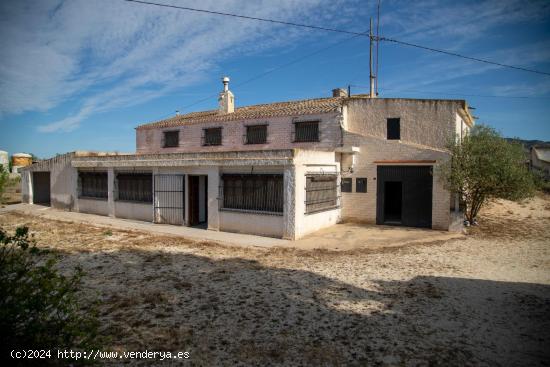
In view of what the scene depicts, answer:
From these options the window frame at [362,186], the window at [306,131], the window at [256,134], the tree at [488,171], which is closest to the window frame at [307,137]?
the window at [306,131]

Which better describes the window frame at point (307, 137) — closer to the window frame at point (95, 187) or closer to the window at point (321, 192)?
the window at point (321, 192)

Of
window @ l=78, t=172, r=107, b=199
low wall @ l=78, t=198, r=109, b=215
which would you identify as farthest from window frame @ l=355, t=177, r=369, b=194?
window @ l=78, t=172, r=107, b=199

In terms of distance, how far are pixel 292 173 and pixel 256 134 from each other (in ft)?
25.5

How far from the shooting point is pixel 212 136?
21031mm

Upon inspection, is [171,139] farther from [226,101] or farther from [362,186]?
[362,186]

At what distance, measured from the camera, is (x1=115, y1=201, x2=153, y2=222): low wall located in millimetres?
16562

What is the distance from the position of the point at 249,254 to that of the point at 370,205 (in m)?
7.70

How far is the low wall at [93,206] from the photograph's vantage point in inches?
725

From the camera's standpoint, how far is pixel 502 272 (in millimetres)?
8406

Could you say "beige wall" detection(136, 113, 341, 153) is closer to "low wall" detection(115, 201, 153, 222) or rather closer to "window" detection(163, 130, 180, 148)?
"window" detection(163, 130, 180, 148)

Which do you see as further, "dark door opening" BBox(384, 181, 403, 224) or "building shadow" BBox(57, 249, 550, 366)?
"dark door opening" BBox(384, 181, 403, 224)

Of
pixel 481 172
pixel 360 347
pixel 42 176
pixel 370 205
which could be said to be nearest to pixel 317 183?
pixel 370 205

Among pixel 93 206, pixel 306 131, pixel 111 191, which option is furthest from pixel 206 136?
pixel 93 206

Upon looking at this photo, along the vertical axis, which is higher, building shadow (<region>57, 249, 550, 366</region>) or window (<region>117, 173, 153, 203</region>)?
window (<region>117, 173, 153, 203</region>)
